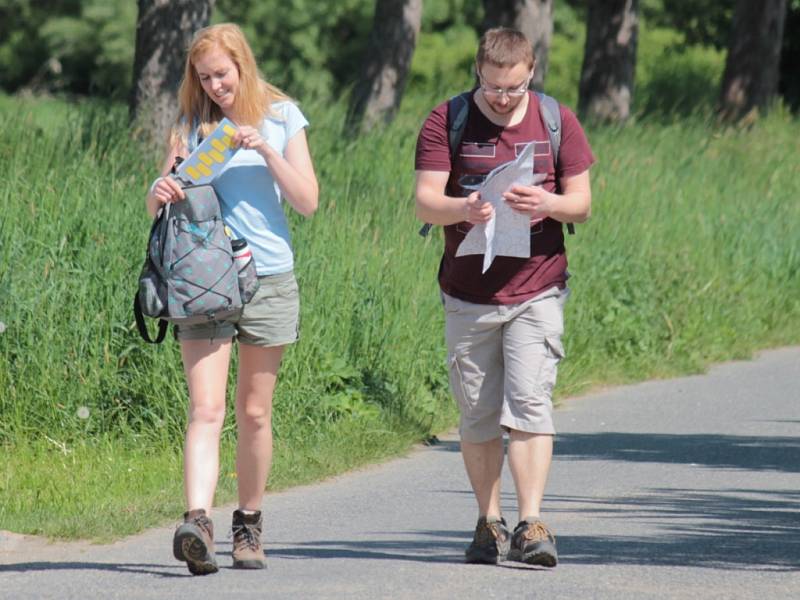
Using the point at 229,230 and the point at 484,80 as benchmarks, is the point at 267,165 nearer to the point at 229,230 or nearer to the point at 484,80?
the point at 229,230

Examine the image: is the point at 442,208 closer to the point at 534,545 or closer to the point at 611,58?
the point at 534,545

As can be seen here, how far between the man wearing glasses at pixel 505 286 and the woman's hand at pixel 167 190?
85cm

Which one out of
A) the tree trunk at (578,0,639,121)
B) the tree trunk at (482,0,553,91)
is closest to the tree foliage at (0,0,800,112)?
the tree trunk at (578,0,639,121)

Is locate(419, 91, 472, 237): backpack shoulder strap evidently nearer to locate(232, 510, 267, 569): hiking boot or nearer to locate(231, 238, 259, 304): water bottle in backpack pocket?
locate(231, 238, 259, 304): water bottle in backpack pocket

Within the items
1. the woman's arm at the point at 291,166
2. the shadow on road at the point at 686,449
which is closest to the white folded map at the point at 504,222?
the woman's arm at the point at 291,166

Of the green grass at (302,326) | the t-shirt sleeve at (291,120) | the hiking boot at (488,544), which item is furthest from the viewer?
the green grass at (302,326)

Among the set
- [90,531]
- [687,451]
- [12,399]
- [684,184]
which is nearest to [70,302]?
[12,399]

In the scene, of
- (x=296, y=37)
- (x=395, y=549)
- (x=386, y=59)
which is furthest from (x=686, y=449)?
(x=296, y=37)

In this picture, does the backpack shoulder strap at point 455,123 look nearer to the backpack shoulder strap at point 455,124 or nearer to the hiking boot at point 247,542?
the backpack shoulder strap at point 455,124

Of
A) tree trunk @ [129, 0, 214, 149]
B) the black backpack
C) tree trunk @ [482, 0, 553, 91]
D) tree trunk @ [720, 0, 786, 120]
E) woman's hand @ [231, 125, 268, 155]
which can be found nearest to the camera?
woman's hand @ [231, 125, 268, 155]

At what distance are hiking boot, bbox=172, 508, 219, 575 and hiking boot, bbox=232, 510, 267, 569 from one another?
1.01 ft

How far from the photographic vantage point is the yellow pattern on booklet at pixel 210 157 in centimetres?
617

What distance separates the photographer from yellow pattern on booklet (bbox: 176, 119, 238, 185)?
6168 mm

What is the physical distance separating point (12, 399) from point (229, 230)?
3443mm
